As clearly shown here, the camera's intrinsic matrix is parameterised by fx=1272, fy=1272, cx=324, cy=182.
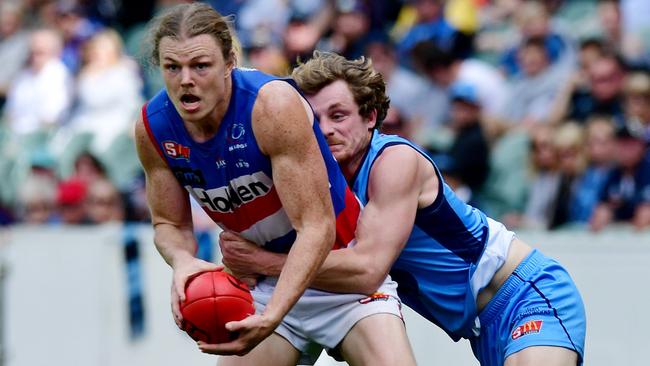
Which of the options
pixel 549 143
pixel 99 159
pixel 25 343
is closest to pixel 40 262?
pixel 25 343

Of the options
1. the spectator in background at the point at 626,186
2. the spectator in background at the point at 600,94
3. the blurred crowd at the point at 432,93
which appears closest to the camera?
the spectator in background at the point at 626,186

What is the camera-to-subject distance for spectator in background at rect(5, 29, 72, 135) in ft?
42.5

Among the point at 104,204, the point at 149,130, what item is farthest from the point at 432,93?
the point at 149,130

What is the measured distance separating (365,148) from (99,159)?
20.3ft

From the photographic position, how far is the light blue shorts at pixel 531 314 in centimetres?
546

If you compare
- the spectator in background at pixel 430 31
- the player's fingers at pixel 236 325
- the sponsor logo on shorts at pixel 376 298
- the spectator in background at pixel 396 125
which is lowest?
the sponsor logo on shorts at pixel 376 298

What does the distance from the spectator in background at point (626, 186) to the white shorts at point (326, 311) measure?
10.9 ft

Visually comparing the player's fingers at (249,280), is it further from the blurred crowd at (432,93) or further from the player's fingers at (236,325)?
the blurred crowd at (432,93)

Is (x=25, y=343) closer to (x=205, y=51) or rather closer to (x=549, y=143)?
(x=549, y=143)

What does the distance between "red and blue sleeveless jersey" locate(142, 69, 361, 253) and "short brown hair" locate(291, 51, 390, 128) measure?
353mm

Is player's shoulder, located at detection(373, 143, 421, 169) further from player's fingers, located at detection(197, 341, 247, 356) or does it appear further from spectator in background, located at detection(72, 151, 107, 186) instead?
spectator in background, located at detection(72, 151, 107, 186)

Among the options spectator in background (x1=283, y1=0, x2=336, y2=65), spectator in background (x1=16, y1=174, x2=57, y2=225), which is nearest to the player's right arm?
spectator in background (x1=283, y1=0, x2=336, y2=65)

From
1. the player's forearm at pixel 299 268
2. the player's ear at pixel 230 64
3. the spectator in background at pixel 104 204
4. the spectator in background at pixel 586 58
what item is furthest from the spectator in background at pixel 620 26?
the player's forearm at pixel 299 268

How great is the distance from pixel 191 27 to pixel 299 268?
991mm
